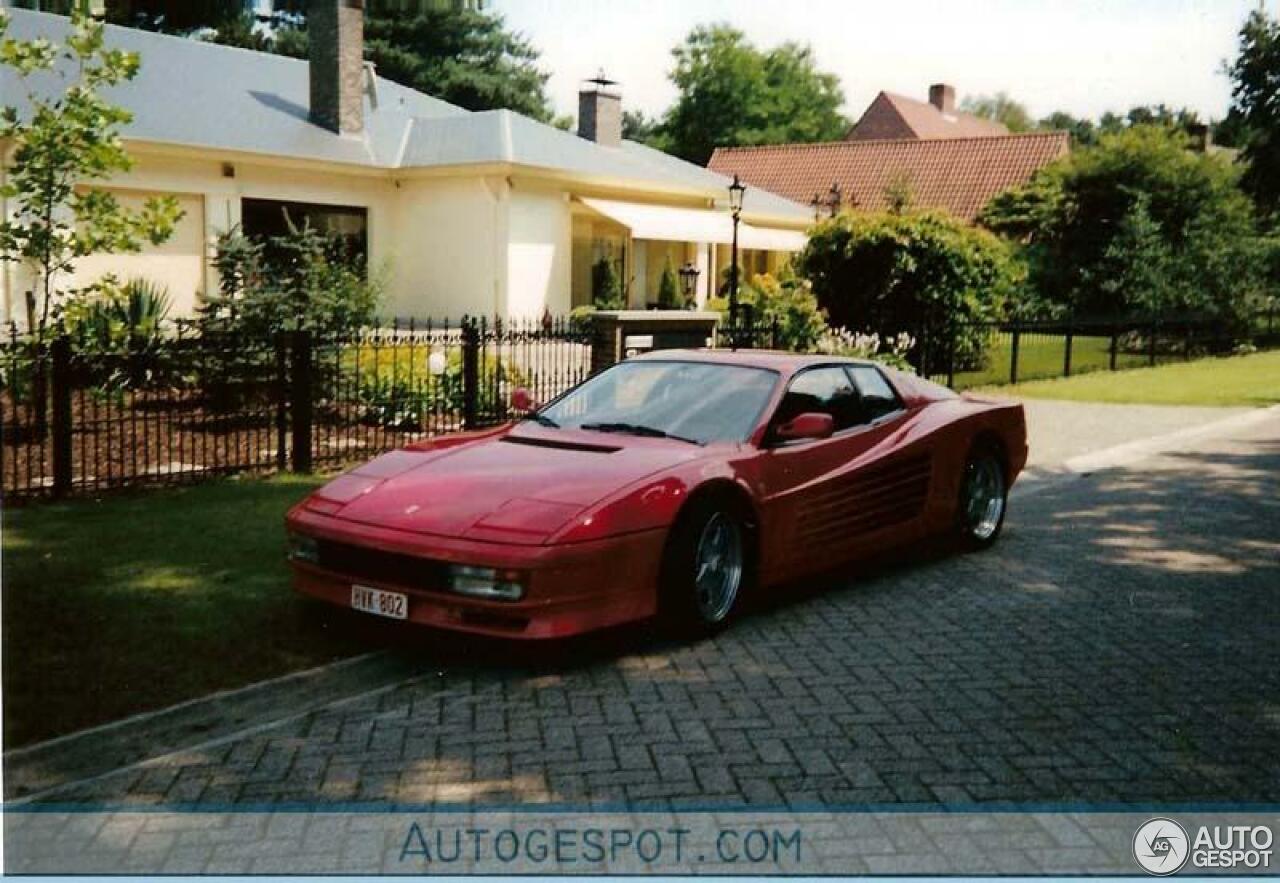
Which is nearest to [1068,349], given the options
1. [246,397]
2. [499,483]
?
[246,397]

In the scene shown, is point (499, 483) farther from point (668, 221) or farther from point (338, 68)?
point (668, 221)

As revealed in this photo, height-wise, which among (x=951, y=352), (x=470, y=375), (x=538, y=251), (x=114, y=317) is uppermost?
(x=538, y=251)

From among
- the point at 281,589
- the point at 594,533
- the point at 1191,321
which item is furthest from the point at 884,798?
the point at 1191,321

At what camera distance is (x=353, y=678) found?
5.57 m

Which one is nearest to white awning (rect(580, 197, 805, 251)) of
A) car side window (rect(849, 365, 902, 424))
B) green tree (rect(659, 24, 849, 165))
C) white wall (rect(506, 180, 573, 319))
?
white wall (rect(506, 180, 573, 319))

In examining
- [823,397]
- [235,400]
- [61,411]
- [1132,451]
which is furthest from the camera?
[1132,451]

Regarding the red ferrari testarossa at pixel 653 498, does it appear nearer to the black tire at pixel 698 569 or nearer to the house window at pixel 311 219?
the black tire at pixel 698 569

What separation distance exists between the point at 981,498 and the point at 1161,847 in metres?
4.79

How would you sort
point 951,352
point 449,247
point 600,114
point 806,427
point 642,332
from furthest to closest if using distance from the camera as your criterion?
point 600,114, point 449,247, point 951,352, point 642,332, point 806,427

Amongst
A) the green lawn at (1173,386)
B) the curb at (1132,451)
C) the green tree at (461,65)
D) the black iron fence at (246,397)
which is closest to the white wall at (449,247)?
the green tree at (461,65)

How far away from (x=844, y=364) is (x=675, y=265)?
76.9 ft

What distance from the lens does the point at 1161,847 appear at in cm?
387

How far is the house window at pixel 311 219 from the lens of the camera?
23812 millimetres

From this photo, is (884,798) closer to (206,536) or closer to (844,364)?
(844,364)
